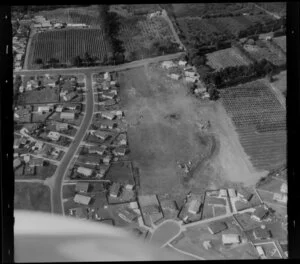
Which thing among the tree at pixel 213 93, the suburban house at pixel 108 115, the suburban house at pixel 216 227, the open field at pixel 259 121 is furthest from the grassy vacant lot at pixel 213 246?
the tree at pixel 213 93

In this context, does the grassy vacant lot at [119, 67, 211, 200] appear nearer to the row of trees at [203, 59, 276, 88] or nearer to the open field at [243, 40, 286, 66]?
the row of trees at [203, 59, 276, 88]

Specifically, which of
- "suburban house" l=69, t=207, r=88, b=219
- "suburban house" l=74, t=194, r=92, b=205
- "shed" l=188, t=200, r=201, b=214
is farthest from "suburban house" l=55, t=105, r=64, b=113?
"shed" l=188, t=200, r=201, b=214

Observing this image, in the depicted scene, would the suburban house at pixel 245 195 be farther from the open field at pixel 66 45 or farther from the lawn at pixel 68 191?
the open field at pixel 66 45

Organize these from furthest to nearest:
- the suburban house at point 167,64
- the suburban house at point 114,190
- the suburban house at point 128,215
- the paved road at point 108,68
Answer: the suburban house at point 167,64, the paved road at point 108,68, the suburban house at point 114,190, the suburban house at point 128,215

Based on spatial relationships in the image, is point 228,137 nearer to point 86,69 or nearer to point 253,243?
point 253,243

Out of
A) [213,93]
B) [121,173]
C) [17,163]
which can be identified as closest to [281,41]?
[213,93]
